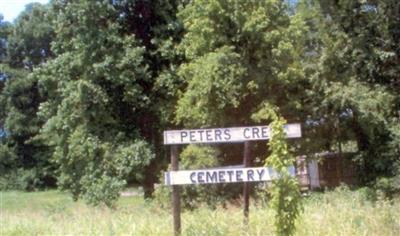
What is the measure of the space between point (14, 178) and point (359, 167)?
34480mm

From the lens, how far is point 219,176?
784 centimetres

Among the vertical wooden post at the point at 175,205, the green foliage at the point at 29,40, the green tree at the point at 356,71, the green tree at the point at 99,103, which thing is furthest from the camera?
the green foliage at the point at 29,40

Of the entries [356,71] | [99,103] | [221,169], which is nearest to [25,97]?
[99,103]

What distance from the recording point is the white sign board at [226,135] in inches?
313

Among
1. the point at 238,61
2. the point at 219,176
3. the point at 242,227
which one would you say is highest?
the point at 238,61

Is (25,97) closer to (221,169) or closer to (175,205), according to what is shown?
(175,205)

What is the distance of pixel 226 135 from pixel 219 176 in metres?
0.56

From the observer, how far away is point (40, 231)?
32.0ft

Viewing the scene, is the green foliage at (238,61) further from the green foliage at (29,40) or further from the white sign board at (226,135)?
the green foliage at (29,40)

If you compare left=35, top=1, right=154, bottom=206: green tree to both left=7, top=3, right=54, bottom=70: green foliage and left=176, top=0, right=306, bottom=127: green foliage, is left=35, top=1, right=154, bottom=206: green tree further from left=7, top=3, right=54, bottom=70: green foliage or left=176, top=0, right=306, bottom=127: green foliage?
left=7, top=3, right=54, bottom=70: green foliage

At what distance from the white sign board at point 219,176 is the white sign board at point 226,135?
43 cm

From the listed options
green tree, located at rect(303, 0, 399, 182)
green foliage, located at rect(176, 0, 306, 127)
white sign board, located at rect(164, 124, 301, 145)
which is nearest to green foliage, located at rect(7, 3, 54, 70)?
green foliage, located at rect(176, 0, 306, 127)

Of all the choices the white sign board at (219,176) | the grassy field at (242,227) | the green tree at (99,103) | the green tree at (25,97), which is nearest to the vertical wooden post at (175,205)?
the grassy field at (242,227)

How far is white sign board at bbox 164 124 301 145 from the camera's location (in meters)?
7.95
